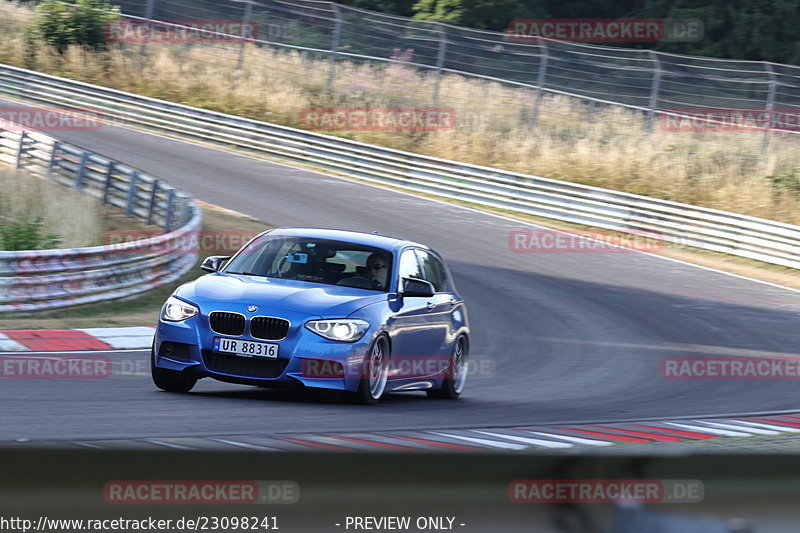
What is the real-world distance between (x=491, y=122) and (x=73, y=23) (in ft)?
54.4

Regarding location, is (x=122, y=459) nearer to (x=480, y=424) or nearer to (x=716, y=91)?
(x=480, y=424)

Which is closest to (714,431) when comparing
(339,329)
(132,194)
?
(339,329)

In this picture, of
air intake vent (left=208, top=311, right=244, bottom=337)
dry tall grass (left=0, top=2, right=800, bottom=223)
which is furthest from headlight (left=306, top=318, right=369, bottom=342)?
dry tall grass (left=0, top=2, right=800, bottom=223)

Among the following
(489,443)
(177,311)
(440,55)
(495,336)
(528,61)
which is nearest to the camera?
(489,443)

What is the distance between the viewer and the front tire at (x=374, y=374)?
887 cm

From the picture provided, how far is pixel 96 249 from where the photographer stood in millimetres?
15219

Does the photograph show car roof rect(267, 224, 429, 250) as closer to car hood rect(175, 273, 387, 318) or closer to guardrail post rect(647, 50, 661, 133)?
car hood rect(175, 273, 387, 318)

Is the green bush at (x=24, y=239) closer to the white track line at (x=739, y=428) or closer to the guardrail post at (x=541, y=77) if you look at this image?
the white track line at (x=739, y=428)

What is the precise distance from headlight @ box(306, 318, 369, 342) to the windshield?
2.53 ft

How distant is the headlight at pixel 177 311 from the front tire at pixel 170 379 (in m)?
0.32

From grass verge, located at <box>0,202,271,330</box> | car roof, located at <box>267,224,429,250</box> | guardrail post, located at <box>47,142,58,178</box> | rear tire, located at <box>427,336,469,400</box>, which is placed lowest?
grass verge, located at <box>0,202,271,330</box>

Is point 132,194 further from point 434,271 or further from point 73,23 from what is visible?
point 73,23

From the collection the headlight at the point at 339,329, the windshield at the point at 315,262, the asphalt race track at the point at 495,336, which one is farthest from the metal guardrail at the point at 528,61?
the headlight at the point at 339,329

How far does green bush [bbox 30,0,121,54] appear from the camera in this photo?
3931 centimetres
